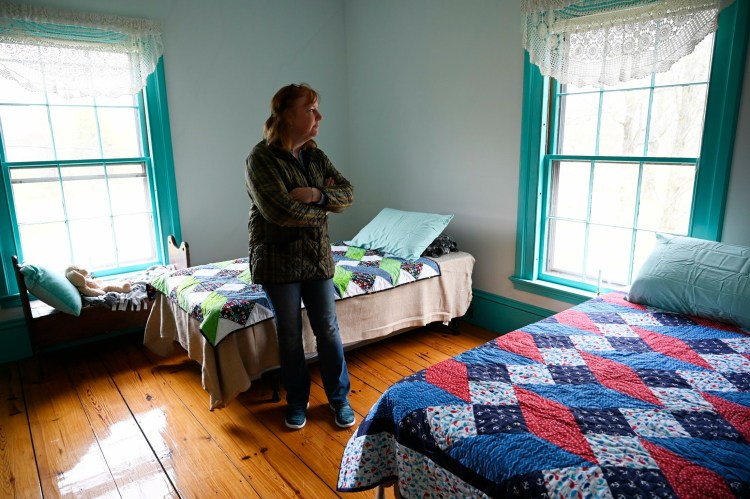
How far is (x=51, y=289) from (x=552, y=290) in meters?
3.03

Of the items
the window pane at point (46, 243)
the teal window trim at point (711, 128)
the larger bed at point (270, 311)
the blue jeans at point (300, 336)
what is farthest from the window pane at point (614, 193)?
the window pane at point (46, 243)

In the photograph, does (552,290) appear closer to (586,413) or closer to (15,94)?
(586,413)

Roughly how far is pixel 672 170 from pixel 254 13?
314 cm

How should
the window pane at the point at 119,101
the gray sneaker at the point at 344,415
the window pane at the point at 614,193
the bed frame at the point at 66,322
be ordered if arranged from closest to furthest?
1. the gray sneaker at the point at 344,415
2. the window pane at the point at 614,193
3. the bed frame at the point at 66,322
4. the window pane at the point at 119,101

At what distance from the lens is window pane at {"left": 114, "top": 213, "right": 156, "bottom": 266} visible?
12.0 feet

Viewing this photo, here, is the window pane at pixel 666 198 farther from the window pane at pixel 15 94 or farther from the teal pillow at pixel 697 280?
the window pane at pixel 15 94

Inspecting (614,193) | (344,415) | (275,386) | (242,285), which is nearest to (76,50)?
(242,285)

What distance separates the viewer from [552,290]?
3.16 metres

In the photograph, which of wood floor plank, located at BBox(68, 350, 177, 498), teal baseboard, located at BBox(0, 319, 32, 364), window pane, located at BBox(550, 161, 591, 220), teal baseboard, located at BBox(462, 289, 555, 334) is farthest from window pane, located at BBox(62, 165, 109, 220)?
window pane, located at BBox(550, 161, 591, 220)

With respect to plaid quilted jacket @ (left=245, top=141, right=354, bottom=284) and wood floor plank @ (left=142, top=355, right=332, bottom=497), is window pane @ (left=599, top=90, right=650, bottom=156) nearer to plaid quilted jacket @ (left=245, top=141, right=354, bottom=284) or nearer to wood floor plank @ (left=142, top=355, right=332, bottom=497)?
plaid quilted jacket @ (left=245, top=141, right=354, bottom=284)

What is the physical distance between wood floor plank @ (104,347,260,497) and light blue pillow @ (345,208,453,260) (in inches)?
63.8

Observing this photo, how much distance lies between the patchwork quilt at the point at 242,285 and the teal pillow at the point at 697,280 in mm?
1283

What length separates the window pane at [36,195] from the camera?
3230 millimetres

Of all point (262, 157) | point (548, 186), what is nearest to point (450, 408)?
point (262, 157)
